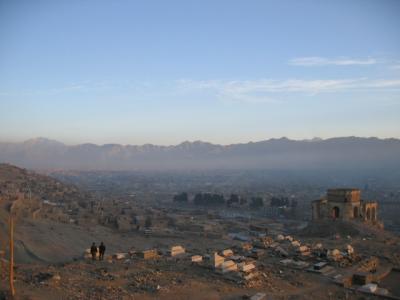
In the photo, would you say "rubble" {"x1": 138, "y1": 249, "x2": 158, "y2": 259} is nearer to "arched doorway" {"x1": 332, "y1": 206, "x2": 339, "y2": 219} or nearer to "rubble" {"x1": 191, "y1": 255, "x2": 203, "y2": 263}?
"rubble" {"x1": 191, "y1": 255, "x2": 203, "y2": 263}

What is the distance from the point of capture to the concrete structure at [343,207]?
3291cm

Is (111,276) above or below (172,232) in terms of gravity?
above

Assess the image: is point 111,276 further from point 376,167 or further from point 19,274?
point 376,167

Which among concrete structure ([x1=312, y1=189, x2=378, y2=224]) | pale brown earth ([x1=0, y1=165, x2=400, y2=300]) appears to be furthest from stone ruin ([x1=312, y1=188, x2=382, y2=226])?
pale brown earth ([x1=0, y1=165, x2=400, y2=300])

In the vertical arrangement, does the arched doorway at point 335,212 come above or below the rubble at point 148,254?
below

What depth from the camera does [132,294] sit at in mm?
12133

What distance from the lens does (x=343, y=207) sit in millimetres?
33031

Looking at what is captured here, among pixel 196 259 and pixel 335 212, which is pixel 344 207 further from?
pixel 196 259

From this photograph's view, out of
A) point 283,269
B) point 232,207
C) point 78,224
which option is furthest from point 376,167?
point 283,269

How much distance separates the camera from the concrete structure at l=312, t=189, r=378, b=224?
1296 inches

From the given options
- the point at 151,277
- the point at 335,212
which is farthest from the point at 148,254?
the point at 335,212

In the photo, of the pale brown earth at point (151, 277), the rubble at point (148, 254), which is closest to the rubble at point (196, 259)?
the pale brown earth at point (151, 277)

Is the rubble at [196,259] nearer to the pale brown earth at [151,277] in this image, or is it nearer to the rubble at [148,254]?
the pale brown earth at [151,277]

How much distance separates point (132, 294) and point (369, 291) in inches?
280
